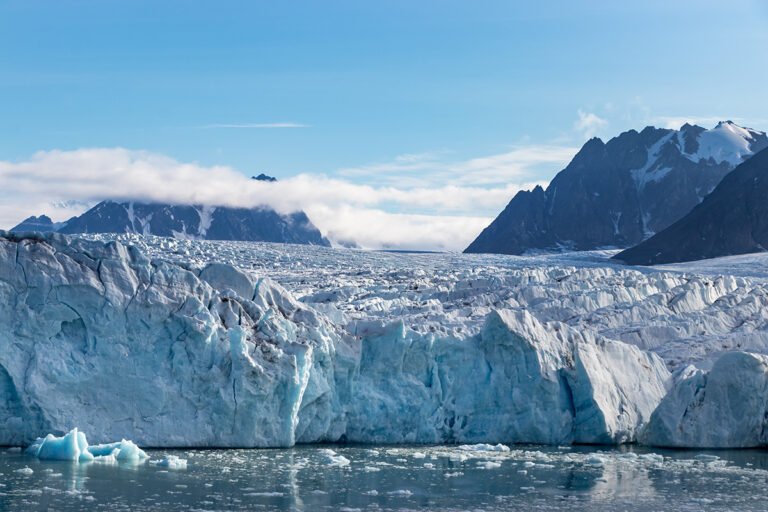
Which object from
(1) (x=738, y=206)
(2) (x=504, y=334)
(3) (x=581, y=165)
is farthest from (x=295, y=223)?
(2) (x=504, y=334)

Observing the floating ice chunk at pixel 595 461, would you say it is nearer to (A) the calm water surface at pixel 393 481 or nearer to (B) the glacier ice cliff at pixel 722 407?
(A) the calm water surface at pixel 393 481

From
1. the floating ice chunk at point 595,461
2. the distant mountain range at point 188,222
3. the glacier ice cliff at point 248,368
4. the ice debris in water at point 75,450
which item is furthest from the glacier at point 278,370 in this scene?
the distant mountain range at point 188,222

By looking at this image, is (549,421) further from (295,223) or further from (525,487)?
(295,223)

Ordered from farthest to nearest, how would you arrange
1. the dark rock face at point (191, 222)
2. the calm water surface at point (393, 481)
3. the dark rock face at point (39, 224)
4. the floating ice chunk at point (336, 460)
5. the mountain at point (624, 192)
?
the dark rock face at point (39, 224), the dark rock face at point (191, 222), the mountain at point (624, 192), the floating ice chunk at point (336, 460), the calm water surface at point (393, 481)

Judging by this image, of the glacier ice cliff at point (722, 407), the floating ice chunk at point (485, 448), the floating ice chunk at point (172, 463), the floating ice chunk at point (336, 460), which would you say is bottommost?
the floating ice chunk at point (485, 448)

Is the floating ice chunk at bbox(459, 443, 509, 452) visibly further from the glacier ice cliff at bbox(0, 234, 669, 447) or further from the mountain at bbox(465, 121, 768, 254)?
the mountain at bbox(465, 121, 768, 254)

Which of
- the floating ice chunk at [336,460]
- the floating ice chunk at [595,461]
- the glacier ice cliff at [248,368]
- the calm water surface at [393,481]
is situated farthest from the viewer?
the floating ice chunk at [595,461]

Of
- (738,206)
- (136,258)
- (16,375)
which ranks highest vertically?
(738,206)
